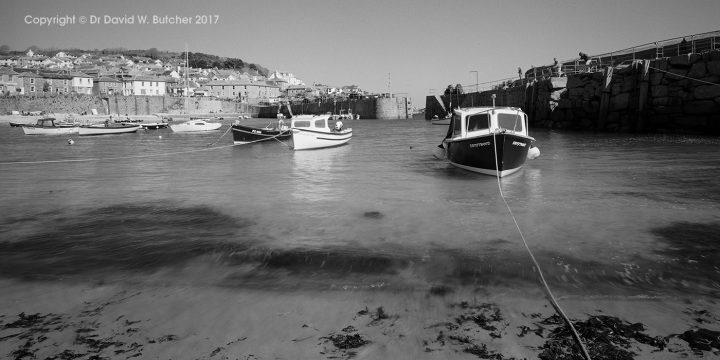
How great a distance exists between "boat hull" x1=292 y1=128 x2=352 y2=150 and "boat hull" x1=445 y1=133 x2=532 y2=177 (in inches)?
499

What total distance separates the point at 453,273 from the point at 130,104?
119 m

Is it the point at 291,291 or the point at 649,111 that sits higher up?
the point at 649,111

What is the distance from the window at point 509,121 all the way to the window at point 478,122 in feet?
1.41

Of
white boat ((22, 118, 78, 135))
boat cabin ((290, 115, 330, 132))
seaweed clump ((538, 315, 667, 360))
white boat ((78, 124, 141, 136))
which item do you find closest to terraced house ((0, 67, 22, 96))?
white boat ((22, 118, 78, 135))

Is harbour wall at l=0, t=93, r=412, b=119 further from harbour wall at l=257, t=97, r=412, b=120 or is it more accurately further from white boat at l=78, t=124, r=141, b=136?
white boat at l=78, t=124, r=141, b=136

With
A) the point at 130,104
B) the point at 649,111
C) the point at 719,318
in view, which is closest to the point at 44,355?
the point at 719,318

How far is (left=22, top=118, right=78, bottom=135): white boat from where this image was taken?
47875 millimetres

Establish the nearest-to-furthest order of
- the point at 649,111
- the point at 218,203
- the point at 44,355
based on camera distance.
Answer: the point at 44,355 → the point at 218,203 → the point at 649,111

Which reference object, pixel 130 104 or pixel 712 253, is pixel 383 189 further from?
pixel 130 104

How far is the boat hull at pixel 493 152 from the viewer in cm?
1509

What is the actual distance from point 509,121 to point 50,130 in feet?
160

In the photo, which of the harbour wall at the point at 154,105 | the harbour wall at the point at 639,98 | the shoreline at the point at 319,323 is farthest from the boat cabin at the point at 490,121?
the harbour wall at the point at 154,105

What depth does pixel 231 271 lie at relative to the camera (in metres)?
6.67

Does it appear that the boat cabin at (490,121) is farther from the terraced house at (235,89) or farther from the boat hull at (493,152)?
the terraced house at (235,89)
